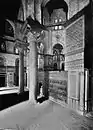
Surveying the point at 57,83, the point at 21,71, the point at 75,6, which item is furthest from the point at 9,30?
the point at 57,83

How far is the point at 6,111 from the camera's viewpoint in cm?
308

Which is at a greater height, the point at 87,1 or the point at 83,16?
the point at 87,1

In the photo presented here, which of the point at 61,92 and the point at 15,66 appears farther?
the point at 15,66

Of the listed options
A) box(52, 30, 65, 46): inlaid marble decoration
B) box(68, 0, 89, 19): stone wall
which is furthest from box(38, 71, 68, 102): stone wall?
box(68, 0, 89, 19): stone wall

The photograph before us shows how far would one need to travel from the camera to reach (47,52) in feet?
12.3

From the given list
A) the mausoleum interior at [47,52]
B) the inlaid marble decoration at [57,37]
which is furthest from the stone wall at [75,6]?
the inlaid marble decoration at [57,37]

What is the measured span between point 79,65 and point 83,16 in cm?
126

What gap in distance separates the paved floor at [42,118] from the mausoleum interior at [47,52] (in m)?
0.22

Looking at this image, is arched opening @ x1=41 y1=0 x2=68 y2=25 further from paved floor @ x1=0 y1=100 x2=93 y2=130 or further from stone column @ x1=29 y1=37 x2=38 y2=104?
paved floor @ x1=0 y1=100 x2=93 y2=130

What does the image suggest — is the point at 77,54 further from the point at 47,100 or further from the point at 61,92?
the point at 47,100

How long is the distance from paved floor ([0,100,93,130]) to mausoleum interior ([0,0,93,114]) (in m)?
0.22

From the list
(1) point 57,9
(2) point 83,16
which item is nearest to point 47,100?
(2) point 83,16

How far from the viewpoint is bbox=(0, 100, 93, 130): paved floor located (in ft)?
8.14

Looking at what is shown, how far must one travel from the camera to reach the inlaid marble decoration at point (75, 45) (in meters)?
2.61
